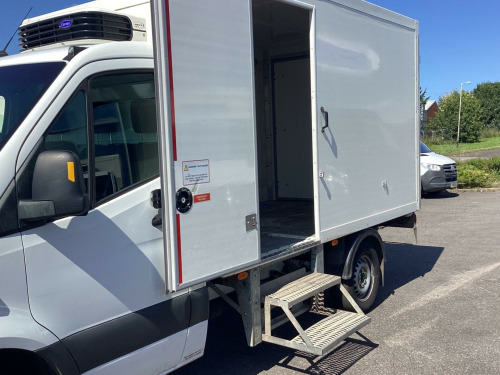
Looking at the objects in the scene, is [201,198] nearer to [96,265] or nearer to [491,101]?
[96,265]

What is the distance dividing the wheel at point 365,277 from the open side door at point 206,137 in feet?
6.83

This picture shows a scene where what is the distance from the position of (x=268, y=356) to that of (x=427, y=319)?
197 cm

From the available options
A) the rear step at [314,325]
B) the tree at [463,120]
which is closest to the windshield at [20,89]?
the rear step at [314,325]

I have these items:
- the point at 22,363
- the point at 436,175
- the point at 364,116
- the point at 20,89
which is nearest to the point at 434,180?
the point at 436,175

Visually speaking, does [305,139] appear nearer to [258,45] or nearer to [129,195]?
[258,45]

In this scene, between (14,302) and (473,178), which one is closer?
(14,302)

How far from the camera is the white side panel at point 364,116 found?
15.7ft

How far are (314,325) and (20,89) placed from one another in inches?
115

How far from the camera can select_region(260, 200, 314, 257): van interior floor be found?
15.7ft

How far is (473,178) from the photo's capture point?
55.9 ft

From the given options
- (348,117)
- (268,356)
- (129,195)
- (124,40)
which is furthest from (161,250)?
(348,117)

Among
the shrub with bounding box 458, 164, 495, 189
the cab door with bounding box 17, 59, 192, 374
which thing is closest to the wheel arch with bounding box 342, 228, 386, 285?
the cab door with bounding box 17, 59, 192, 374

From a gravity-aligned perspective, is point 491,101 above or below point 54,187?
above

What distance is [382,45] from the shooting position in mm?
5770
